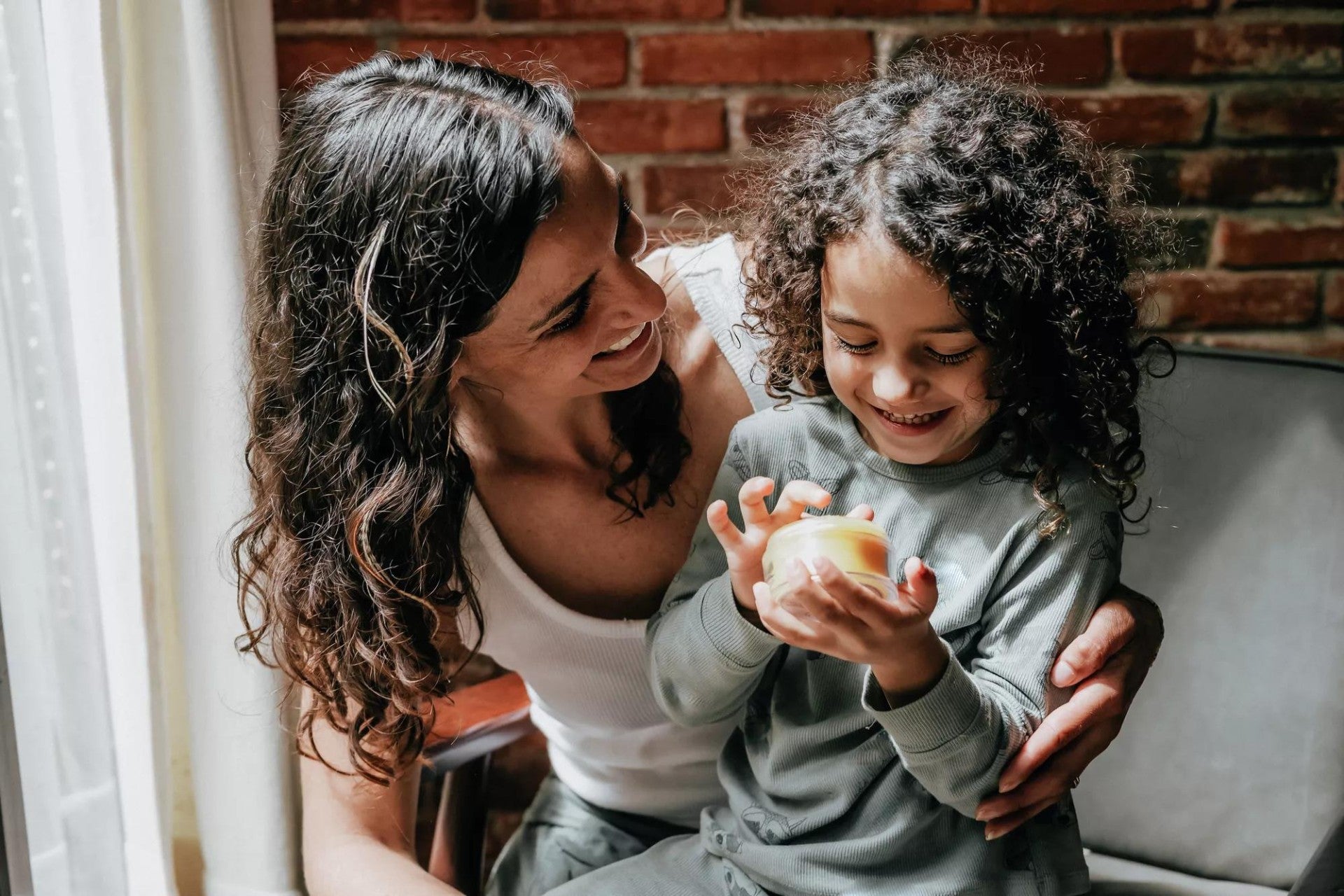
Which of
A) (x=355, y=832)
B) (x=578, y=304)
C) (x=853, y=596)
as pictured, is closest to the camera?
(x=853, y=596)

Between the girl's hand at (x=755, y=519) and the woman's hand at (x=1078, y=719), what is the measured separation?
0.25m

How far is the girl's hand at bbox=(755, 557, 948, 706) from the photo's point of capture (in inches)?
31.4

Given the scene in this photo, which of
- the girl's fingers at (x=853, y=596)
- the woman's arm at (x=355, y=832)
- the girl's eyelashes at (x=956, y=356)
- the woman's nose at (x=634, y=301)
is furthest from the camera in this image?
the woman's arm at (x=355, y=832)

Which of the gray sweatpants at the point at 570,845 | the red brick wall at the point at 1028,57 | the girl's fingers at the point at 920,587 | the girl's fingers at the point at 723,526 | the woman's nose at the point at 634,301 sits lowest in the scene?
the gray sweatpants at the point at 570,845

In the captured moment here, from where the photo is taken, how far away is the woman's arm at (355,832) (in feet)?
3.62

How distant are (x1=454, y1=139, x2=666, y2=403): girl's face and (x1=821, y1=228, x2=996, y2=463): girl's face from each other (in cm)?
17

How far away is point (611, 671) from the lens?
1214 millimetres

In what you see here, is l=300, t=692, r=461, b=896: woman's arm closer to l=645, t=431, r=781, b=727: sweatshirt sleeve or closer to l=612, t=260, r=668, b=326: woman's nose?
l=645, t=431, r=781, b=727: sweatshirt sleeve

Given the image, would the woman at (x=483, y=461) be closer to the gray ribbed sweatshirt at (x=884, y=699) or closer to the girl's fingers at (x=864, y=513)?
the gray ribbed sweatshirt at (x=884, y=699)

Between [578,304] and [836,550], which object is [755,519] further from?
[578,304]

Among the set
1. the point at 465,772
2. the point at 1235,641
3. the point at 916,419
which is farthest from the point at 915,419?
the point at 465,772

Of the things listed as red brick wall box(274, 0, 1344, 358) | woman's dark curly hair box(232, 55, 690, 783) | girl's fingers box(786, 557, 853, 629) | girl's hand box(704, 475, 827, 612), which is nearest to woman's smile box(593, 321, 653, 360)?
woman's dark curly hair box(232, 55, 690, 783)

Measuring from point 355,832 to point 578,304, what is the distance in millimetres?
579

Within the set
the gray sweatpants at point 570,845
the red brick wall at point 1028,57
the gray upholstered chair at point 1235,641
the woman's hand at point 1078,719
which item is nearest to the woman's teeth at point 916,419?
the woman's hand at point 1078,719
